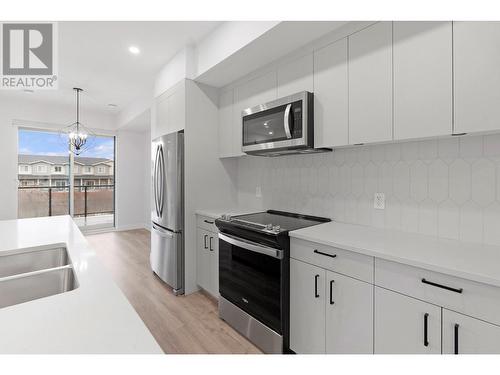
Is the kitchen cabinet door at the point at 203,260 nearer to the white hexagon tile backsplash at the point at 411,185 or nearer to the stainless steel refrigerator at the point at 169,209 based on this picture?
the stainless steel refrigerator at the point at 169,209

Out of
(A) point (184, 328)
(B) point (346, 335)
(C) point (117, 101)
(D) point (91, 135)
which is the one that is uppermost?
(C) point (117, 101)

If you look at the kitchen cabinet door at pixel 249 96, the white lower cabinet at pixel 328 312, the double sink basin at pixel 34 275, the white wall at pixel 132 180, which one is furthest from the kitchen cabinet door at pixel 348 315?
the white wall at pixel 132 180

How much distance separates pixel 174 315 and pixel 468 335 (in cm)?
215

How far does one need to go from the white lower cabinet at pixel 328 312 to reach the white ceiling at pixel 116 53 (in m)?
2.34

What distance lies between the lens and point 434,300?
3.76ft

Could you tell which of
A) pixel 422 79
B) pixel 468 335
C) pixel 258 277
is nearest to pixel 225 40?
pixel 422 79

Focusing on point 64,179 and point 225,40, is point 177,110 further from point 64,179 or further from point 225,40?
point 64,179

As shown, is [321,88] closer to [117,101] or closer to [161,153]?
A: [161,153]

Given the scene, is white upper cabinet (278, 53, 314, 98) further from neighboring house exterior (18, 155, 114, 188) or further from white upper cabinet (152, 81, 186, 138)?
neighboring house exterior (18, 155, 114, 188)

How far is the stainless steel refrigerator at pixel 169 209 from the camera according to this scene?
2.74 m
